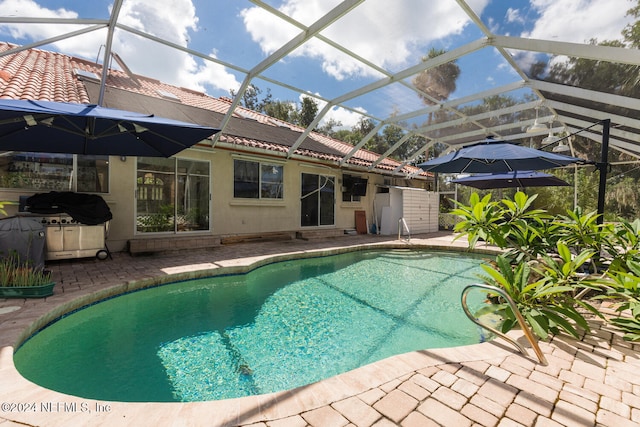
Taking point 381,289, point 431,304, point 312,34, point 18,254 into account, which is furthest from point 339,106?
point 18,254

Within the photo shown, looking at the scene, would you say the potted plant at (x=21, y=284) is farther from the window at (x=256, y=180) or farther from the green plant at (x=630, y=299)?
the green plant at (x=630, y=299)

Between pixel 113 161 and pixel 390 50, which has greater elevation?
pixel 390 50

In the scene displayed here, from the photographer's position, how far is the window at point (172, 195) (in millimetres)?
7512

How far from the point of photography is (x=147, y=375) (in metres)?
2.68

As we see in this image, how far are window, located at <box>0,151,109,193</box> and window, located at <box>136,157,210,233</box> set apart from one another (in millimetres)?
863

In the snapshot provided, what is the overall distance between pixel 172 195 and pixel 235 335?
19.1 ft

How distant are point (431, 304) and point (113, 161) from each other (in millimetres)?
7959

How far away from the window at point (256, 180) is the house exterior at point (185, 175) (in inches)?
1.4

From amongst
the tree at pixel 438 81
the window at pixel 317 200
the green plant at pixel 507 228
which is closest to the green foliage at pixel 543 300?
the green plant at pixel 507 228

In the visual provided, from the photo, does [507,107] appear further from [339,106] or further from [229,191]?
[229,191]

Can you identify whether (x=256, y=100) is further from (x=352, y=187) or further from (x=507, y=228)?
(x=507, y=228)

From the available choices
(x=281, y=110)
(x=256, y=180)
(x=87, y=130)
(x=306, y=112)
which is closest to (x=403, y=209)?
(x=256, y=180)

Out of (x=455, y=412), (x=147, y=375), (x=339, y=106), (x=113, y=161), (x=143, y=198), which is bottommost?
(x=147, y=375)

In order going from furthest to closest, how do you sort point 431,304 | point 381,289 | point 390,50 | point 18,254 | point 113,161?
point 113,161
point 390,50
point 381,289
point 431,304
point 18,254
